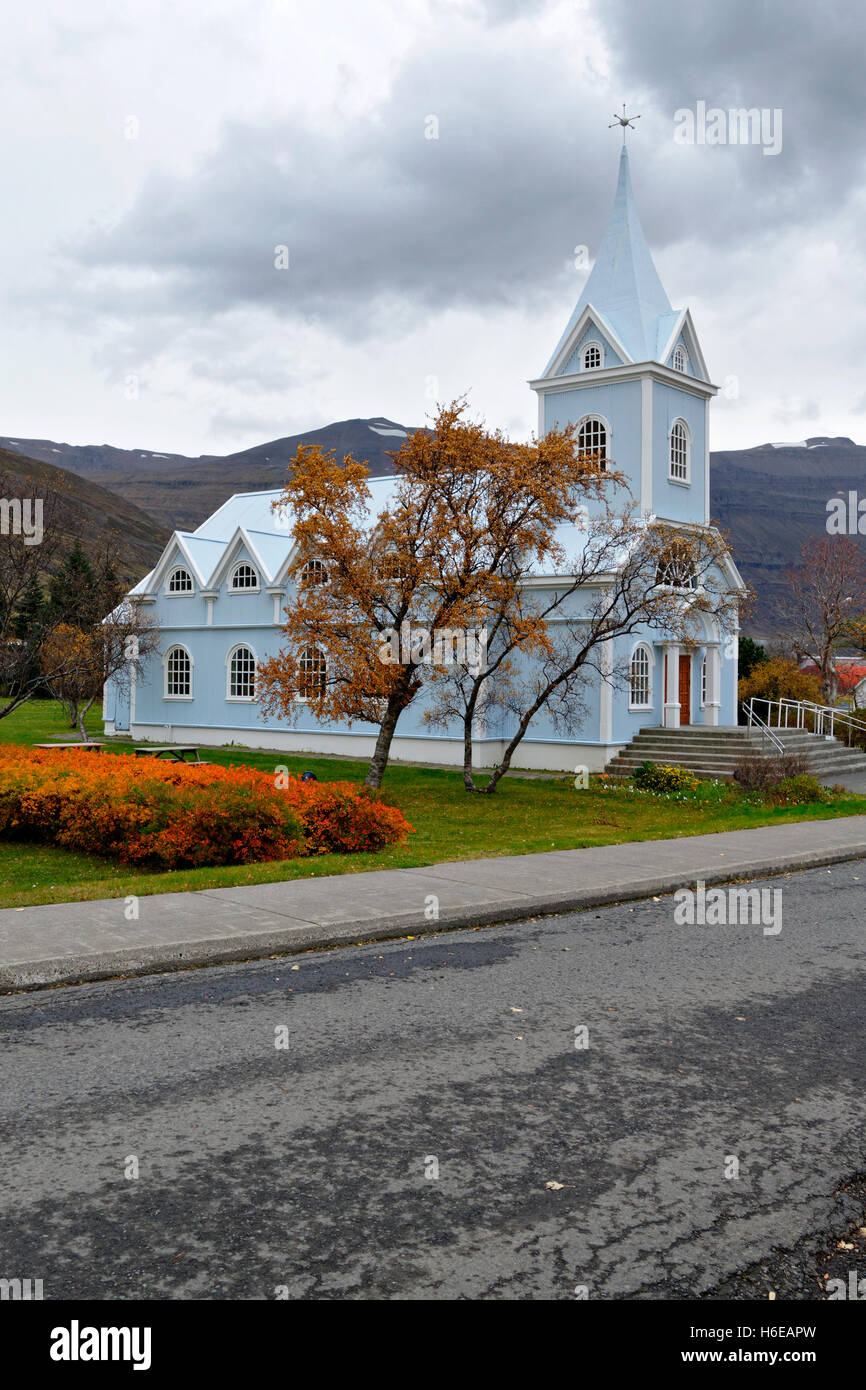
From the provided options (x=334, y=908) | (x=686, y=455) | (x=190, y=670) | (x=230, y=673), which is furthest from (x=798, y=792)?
(x=190, y=670)

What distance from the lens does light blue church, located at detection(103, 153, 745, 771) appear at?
2884cm

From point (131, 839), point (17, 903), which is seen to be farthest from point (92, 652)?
point (17, 903)

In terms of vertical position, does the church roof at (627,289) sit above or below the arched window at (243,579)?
above

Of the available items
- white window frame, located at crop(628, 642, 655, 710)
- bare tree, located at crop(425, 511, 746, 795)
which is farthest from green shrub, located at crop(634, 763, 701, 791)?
white window frame, located at crop(628, 642, 655, 710)

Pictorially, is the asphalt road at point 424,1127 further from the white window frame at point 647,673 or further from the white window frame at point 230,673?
the white window frame at point 230,673

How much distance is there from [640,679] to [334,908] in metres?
20.4

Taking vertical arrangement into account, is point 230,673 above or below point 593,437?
below

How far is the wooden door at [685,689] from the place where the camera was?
3067 cm

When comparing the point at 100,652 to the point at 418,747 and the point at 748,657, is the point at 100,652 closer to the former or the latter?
the point at 418,747

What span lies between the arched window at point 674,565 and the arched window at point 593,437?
7260 mm

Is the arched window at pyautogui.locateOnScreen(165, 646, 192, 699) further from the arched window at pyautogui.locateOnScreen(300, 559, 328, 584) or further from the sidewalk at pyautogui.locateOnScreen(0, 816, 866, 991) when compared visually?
the sidewalk at pyautogui.locateOnScreen(0, 816, 866, 991)

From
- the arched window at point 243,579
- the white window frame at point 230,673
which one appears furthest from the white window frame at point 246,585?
the white window frame at point 230,673

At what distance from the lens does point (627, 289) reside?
3158 cm
